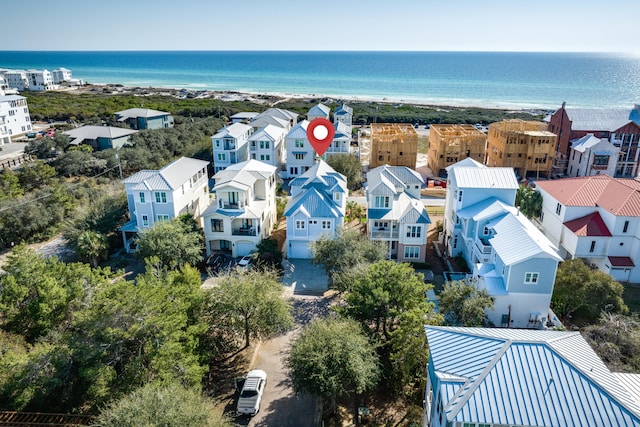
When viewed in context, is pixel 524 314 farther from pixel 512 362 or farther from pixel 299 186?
pixel 299 186

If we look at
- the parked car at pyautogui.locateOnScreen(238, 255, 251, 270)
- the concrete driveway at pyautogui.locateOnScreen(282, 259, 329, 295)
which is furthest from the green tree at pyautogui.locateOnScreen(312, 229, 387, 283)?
the parked car at pyautogui.locateOnScreen(238, 255, 251, 270)

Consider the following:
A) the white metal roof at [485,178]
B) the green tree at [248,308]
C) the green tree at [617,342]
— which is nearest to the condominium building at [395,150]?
the white metal roof at [485,178]

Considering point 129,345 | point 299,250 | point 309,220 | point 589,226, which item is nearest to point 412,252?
point 309,220

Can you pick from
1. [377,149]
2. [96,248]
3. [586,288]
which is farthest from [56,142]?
[586,288]

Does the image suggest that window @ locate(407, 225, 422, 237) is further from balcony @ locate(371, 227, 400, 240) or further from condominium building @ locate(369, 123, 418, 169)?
condominium building @ locate(369, 123, 418, 169)

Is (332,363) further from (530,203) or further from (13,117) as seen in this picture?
(13,117)
